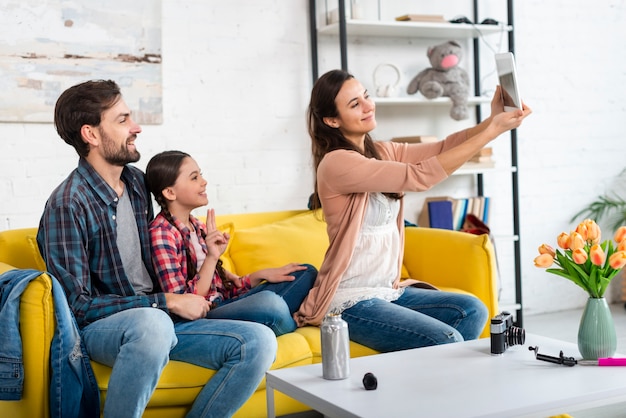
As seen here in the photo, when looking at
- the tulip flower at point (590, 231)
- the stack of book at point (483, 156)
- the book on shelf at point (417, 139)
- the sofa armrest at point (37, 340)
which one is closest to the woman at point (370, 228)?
the tulip flower at point (590, 231)

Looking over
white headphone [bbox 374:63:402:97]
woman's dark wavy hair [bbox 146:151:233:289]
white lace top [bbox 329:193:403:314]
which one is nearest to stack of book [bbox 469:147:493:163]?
white headphone [bbox 374:63:402:97]

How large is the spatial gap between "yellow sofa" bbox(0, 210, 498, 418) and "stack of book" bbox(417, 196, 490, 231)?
0.71 meters

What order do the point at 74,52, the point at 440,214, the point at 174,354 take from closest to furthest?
the point at 174,354
the point at 74,52
the point at 440,214

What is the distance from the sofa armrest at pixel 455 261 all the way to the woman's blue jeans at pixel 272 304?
0.62 meters

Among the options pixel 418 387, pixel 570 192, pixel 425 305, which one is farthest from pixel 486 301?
pixel 570 192

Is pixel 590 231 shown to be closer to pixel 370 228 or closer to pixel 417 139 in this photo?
pixel 370 228

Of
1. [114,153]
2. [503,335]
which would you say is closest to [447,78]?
[114,153]

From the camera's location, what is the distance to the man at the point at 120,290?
2205 mm

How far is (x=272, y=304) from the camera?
102 inches

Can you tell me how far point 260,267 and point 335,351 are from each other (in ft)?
3.97

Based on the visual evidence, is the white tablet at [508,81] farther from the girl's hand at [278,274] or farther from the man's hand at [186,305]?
the man's hand at [186,305]

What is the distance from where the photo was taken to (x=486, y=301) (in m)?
3.07

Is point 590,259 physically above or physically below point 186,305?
above

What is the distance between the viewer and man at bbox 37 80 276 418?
2205 mm
